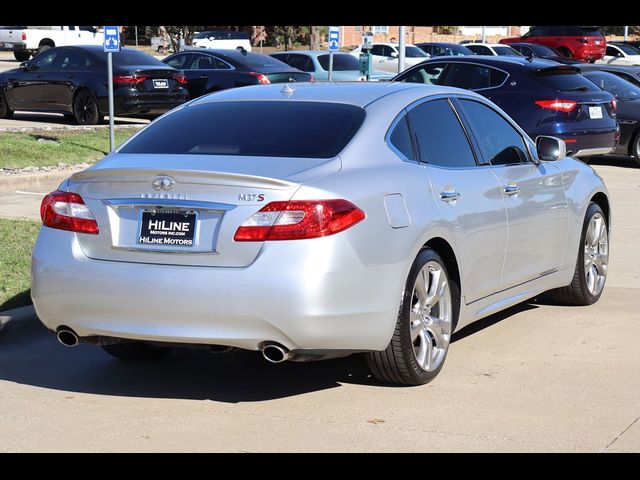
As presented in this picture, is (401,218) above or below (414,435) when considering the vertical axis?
above

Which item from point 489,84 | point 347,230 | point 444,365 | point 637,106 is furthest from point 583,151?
point 347,230

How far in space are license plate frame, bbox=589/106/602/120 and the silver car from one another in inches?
389

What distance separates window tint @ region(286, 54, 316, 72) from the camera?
104ft

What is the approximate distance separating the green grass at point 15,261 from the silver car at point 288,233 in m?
1.42

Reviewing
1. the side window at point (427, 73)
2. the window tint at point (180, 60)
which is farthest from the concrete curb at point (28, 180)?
the window tint at point (180, 60)

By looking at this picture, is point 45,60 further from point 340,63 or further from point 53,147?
point 340,63

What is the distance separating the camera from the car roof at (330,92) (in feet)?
22.3

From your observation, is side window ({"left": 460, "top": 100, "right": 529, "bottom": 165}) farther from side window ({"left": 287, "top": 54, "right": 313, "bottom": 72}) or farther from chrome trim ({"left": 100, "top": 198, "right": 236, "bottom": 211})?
side window ({"left": 287, "top": 54, "right": 313, "bottom": 72})

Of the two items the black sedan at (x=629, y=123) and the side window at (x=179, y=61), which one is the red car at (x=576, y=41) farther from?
the black sedan at (x=629, y=123)

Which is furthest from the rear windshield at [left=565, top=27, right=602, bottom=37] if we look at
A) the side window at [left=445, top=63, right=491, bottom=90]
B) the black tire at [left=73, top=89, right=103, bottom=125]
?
the side window at [left=445, top=63, right=491, bottom=90]
